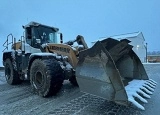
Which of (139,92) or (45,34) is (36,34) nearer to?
(45,34)

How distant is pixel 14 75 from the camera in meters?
6.98

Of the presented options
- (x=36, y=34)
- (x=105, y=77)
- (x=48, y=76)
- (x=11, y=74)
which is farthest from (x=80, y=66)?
(x=11, y=74)

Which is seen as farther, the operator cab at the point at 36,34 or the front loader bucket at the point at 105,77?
the operator cab at the point at 36,34

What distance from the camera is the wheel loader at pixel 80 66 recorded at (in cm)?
334

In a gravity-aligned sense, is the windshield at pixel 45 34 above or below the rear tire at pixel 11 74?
above

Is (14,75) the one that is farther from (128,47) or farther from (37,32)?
(128,47)

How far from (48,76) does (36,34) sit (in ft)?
7.02

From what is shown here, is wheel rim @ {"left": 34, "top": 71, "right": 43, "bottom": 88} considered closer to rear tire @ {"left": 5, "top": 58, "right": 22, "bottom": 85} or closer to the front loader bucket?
the front loader bucket

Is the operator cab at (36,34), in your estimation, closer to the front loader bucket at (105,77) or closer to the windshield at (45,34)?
the windshield at (45,34)

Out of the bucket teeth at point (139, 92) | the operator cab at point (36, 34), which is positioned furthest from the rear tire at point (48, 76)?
the bucket teeth at point (139, 92)

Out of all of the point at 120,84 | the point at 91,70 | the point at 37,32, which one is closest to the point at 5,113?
the point at 91,70

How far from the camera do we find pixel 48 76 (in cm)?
463

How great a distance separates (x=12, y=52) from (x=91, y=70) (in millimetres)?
4210

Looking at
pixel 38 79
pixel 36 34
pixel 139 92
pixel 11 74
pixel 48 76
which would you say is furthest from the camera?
pixel 11 74
